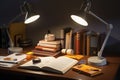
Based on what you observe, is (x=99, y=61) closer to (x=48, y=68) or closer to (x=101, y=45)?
(x=101, y=45)

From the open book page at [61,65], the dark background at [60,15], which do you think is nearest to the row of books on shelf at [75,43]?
the dark background at [60,15]

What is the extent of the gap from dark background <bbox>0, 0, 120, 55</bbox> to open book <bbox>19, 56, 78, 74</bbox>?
51cm

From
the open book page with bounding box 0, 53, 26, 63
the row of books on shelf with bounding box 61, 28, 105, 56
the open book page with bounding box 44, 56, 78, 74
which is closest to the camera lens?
the open book page with bounding box 44, 56, 78, 74

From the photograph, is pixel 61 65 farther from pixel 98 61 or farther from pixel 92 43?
pixel 92 43

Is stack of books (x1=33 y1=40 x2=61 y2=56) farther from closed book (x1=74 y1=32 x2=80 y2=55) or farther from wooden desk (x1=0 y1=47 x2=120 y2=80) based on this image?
wooden desk (x1=0 y1=47 x2=120 y2=80)

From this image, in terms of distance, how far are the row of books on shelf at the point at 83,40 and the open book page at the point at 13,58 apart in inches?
18.1

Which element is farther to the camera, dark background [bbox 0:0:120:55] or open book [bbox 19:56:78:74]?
dark background [bbox 0:0:120:55]

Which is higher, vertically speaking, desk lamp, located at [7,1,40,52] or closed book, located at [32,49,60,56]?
desk lamp, located at [7,1,40,52]

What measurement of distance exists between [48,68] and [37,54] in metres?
0.49

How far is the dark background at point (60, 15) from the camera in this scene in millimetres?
2217

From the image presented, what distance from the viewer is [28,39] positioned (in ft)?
8.55

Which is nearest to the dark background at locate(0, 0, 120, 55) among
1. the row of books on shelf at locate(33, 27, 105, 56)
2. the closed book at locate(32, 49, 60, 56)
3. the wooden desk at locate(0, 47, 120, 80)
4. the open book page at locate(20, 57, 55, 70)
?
the row of books on shelf at locate(33, 27, 105, 56)

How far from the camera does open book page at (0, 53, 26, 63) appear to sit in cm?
202

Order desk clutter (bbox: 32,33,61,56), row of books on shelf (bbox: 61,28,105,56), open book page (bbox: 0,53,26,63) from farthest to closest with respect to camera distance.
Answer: desk clutter (bbox: 32,33,61,56) → row of books on shelf (bbox: 61,28,105,56) → open book page (bbox: 0,53,26,63)
